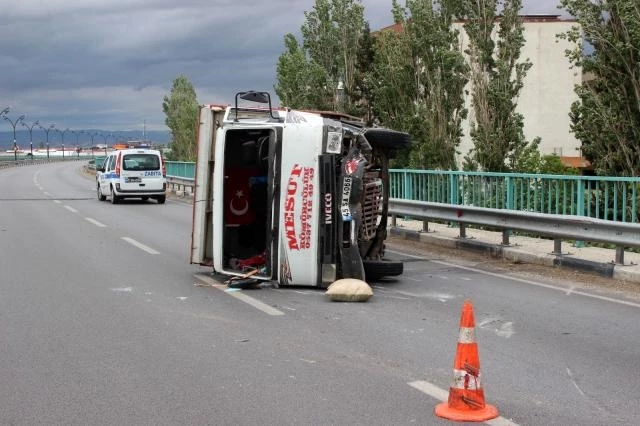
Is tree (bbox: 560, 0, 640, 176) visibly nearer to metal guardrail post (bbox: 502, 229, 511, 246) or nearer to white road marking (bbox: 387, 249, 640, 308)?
metal guardrail post (bbox: 502, 229, 511, 246)

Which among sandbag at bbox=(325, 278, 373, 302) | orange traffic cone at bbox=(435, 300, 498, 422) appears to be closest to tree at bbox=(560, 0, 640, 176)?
sandbag at bbox=(325, 278, 373, 302)

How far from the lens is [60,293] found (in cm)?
921

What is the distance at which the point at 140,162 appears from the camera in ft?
87.5

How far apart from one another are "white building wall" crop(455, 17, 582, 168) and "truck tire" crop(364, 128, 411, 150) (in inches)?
1361

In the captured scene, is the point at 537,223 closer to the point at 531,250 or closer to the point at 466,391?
the point at 531,250

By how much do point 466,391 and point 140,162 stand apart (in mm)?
23162

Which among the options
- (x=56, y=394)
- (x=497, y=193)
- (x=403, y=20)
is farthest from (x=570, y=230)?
(x=403, y=20)

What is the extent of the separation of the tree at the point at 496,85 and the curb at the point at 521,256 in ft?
17.3

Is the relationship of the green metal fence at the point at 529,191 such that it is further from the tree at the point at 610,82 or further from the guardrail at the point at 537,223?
the tree at the point at 610,82

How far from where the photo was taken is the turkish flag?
33.9 ft

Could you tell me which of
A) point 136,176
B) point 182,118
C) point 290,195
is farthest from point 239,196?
point 182,118

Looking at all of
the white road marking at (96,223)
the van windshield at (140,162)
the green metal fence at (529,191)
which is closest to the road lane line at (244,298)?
the green metal fence at (529,191)

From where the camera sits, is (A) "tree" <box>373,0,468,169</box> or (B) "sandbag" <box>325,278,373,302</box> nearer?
(B) "sandbag" <box>325,278,373,302</box>

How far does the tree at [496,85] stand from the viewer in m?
19.6
